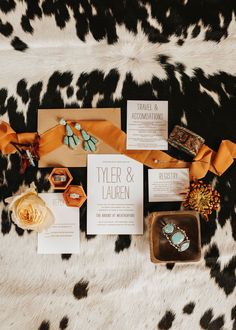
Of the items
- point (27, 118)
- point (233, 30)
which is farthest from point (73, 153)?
point (233, 30)

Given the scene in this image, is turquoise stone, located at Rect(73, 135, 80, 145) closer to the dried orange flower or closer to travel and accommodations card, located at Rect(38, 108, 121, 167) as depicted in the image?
travel and accommodations card, located at Rect(38, 108, 121, 167)

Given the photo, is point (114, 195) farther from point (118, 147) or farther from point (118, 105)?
point (118, 105)

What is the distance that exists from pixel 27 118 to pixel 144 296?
2.12 ft

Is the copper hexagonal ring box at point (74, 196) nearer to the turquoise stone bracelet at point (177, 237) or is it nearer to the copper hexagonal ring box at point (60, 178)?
the copper hexagonal ring box at point (60, 178)

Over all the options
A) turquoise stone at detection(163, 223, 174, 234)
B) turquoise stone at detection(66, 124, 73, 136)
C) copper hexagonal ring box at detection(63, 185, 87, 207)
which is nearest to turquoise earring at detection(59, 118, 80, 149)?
turquoise stone at detection(66, 124, 73, 136)

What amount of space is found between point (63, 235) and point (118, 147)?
1.03ft

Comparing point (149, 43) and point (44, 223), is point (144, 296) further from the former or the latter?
point (149, 43)

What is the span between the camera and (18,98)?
3.78 ft

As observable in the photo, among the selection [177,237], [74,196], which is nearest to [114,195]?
[74,196]

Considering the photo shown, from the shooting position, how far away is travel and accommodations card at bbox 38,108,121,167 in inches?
44.7

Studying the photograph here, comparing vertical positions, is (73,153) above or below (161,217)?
above

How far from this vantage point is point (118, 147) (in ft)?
3.73

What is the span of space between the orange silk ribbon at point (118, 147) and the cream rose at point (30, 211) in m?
0.14

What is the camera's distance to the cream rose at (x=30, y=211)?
104 centimetres
